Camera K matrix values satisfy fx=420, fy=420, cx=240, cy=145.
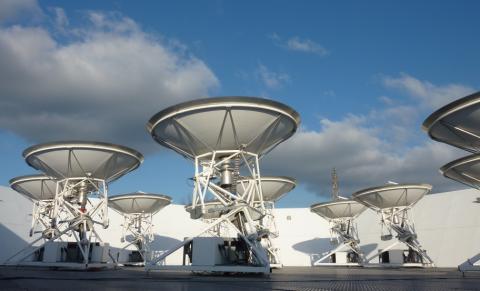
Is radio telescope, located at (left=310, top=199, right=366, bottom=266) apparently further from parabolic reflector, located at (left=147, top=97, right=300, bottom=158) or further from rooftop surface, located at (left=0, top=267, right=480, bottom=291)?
rooftop surface, located at (left=0, top=267, right=480, bottom=291)

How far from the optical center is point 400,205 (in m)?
45.3

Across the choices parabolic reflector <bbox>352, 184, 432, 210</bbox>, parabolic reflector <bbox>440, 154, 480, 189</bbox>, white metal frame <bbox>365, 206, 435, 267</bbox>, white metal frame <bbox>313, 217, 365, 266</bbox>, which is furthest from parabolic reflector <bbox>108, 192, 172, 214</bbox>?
parabolic reflector <bbox>440, 154, 480, 189</bbox>

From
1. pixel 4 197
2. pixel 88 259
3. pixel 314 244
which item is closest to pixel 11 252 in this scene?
pixel 4 197

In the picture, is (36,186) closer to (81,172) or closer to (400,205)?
(81,172)

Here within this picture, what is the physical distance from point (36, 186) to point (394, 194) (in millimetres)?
37023

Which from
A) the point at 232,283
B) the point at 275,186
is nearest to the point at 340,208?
the point at 275,186

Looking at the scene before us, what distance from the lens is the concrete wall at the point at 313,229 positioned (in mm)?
51938

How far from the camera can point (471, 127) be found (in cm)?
2172

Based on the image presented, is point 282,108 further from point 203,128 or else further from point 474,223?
point 474,223

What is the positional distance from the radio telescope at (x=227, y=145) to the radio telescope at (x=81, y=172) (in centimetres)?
658

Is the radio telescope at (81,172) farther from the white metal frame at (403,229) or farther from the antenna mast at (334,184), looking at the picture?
the antenna mast at (334,184)

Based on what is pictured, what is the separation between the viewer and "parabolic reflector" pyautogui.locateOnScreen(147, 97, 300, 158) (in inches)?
915

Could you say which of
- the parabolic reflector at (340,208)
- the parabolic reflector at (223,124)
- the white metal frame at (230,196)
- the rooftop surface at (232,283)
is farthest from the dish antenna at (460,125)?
the parabolic reflector at (340,208)

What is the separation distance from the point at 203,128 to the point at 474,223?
42.3 meters
